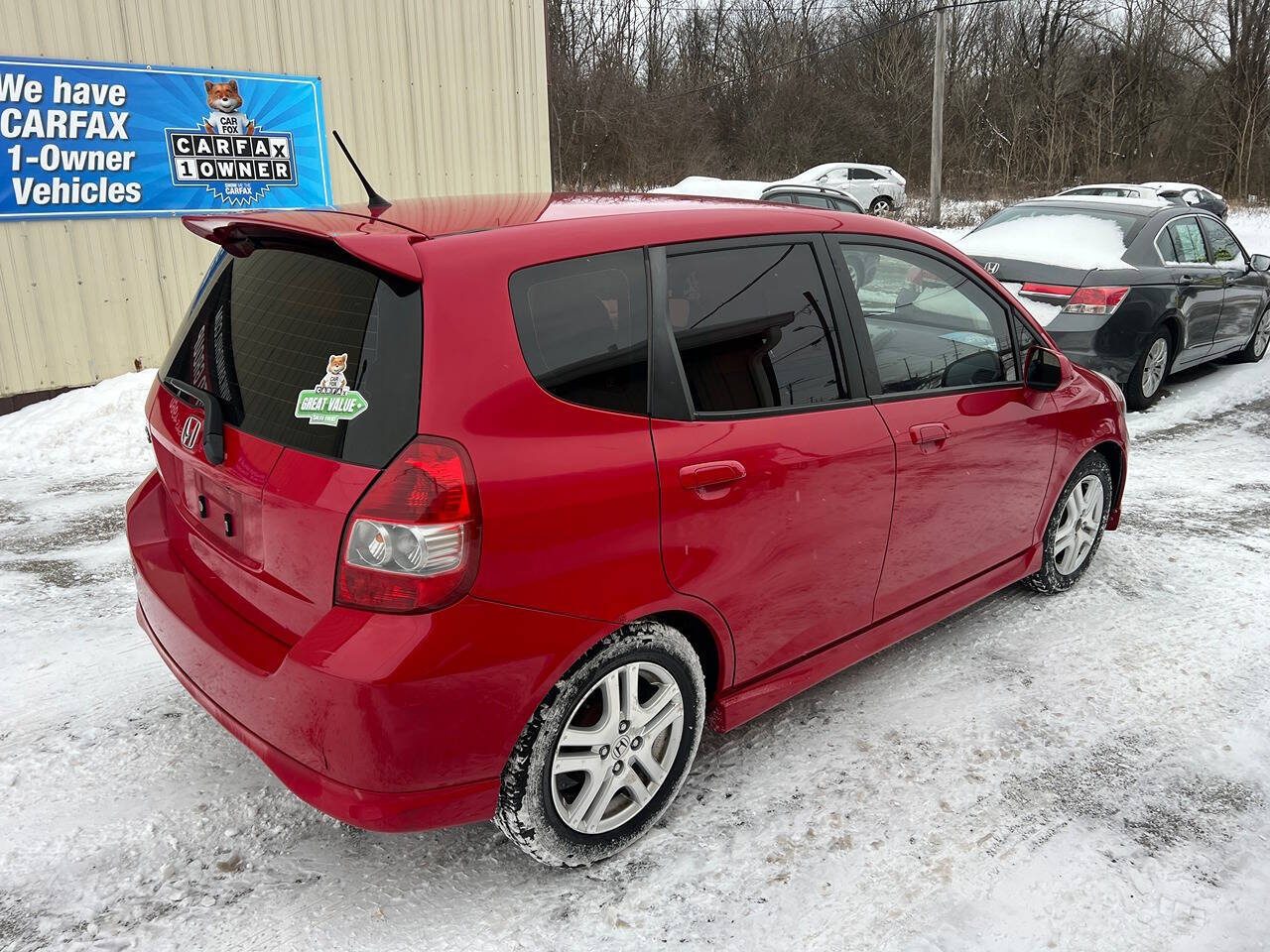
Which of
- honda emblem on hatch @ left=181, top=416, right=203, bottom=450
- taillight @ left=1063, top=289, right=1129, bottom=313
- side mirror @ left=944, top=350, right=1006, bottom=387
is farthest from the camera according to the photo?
taillight @ left=1063, top=289, right=1129, bottom=313

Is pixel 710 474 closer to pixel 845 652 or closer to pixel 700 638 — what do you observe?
pixel 700 638

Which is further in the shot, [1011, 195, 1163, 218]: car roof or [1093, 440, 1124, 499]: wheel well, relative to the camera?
[1011, 195, 1163, 218]: car roof

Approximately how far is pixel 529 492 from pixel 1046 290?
6779 millimetres

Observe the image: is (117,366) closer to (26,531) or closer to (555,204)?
(26,531)

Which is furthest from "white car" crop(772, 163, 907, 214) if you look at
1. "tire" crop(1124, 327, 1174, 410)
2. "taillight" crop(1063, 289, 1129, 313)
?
"taillight" crop(1063, 289, 1129, 313)

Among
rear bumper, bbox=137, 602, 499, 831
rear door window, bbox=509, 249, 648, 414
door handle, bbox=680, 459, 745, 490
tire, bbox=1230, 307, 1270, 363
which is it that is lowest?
tire, bbox=1230, 307, 1270, 363

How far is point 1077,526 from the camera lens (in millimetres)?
4395

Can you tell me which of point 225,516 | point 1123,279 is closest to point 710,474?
point 225,516

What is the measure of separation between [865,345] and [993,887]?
1.67m

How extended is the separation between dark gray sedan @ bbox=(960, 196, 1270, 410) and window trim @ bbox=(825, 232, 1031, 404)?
4324 mm

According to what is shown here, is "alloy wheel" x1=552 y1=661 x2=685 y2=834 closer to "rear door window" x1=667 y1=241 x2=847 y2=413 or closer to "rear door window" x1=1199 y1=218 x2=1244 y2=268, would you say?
"rear door window" x1=667 y1=241 x2=847 y2=413

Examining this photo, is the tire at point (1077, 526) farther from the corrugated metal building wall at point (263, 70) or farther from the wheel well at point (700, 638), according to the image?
the corrugated metal building wall at point (263, 70)

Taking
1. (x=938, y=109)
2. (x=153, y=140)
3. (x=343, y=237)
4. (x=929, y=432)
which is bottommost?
(x=929, y=432)

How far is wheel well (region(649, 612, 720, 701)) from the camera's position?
2.68m
